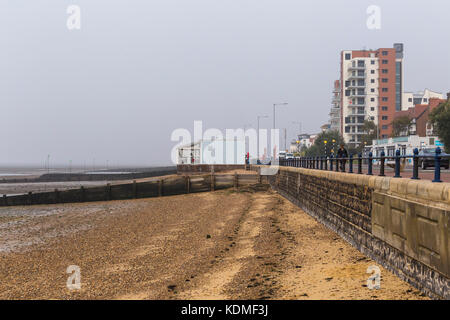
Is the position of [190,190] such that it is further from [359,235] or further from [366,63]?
[366,63]

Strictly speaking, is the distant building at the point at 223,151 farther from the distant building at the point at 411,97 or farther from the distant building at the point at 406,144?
the distant building at the point at 411,97

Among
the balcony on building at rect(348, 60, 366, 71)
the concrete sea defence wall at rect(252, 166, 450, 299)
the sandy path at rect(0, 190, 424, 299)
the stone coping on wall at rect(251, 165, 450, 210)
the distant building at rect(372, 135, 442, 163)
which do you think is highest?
the balcony on building at rect(348, 60, 366, 71)

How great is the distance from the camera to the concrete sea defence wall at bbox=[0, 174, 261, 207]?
132 feet

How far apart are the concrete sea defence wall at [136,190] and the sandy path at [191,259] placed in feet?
43.2

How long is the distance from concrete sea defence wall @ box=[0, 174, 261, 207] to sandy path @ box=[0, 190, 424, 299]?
43.2 ft

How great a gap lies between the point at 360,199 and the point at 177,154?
89477mm

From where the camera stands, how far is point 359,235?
13180 millimetres

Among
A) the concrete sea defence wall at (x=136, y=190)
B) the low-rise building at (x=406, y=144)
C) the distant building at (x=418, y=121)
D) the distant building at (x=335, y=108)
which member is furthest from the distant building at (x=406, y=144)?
the distant building at (x=335, y=108)

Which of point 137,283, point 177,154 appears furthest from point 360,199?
point 177,154

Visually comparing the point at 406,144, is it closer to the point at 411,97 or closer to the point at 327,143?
the point at 327,143

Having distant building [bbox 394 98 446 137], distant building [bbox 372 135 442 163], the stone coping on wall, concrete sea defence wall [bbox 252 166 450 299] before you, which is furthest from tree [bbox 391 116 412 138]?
the stone coping on wall

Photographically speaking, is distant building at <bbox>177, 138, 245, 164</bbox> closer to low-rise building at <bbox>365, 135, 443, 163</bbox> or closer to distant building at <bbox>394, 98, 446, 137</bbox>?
low-rise building at <bbox>365, 135, 443, 163</bbox>

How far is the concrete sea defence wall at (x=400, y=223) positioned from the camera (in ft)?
24.7

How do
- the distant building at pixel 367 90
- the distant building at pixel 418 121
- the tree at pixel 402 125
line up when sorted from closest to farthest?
the distant building at pixel 418 121, the tree at pixel 402 125, the distant building at pixel 367 90
